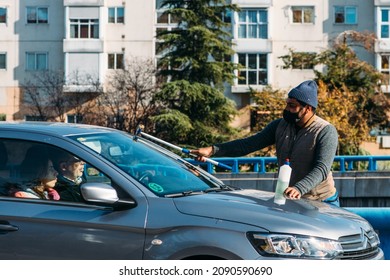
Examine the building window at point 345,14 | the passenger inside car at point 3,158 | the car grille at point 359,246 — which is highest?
the building window at point 345,14

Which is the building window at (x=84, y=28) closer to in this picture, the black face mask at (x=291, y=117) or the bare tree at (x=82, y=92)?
the bare tree at (x=82, y=92)

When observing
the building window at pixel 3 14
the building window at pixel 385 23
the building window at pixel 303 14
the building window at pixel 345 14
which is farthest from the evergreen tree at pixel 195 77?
the building window at pixel 3 14

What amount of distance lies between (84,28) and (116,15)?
89.4 inches

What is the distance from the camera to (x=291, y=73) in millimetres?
53750

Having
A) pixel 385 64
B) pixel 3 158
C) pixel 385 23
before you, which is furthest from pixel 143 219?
pixel 385 23

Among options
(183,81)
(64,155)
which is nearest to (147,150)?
(64,155)

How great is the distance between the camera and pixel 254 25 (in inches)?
2121

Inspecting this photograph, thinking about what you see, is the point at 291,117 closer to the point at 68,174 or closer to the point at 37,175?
the point at 68,174

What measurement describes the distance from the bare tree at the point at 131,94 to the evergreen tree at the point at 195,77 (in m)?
3.59

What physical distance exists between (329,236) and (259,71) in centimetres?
4820

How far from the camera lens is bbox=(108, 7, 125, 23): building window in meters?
55.3

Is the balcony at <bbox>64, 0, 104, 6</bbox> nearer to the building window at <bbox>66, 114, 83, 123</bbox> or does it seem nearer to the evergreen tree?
the building window at <bbox>66, 114, 83, 123</bbox>

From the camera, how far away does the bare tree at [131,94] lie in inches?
1945
